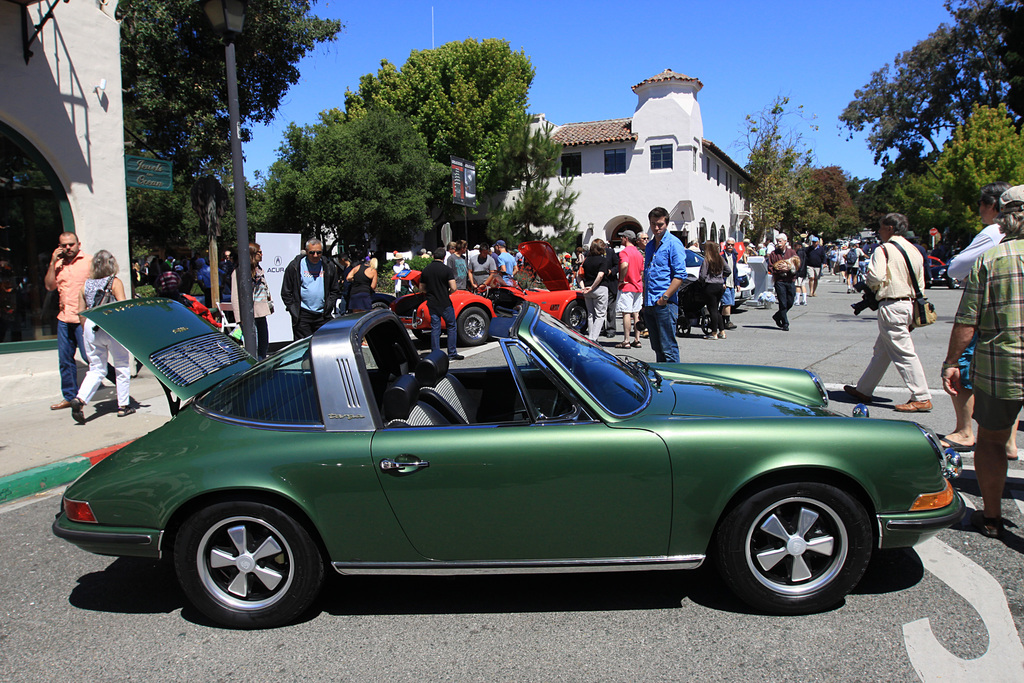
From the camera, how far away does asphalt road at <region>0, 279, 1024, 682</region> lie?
103 inches

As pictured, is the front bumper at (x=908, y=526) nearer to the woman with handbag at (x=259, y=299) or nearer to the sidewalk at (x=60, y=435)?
the sidewalk at (x=60, y=435)

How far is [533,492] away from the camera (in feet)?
9.30

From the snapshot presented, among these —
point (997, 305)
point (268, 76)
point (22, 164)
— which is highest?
point (268, 76)

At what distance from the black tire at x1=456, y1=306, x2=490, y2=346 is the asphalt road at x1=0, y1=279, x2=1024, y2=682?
8.29 meters

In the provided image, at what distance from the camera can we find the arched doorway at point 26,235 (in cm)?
812

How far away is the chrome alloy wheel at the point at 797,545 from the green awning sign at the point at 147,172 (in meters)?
8.27

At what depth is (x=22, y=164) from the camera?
26.9 ft

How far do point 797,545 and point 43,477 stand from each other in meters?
5.28

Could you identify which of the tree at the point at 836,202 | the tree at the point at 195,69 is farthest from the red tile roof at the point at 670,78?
the tree at the point at 836,202

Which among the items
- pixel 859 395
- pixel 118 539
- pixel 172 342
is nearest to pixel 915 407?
pixel 859 395

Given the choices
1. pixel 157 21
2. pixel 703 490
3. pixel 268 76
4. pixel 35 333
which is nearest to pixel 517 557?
pixel 703 490

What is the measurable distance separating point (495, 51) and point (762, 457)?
124 feet

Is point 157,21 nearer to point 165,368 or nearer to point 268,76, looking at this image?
point 268,76

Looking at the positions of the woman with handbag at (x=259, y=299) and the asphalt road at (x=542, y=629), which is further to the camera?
the woman with handbag at (x=259, y=299)
